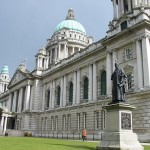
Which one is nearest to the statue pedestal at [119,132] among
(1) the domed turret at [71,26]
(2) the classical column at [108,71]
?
(2) the classical column at [108,71]

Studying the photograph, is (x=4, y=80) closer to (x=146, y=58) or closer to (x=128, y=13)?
(x=128, y=13)

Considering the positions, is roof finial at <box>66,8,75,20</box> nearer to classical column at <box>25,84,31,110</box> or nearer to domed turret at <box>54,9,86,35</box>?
domed turret at <box>54,9,86,35</box>

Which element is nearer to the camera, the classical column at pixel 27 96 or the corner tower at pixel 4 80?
the classical column at pixel 27 96

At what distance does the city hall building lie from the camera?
92.7ft

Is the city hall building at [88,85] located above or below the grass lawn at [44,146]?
above

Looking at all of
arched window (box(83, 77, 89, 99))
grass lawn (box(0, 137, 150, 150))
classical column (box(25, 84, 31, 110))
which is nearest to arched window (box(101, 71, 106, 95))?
arched window (box(83, 77, 89, 99))

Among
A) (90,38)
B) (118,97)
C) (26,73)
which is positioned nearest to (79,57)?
(26,73)

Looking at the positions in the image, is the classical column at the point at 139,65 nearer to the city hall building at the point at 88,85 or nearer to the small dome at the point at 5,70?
the city hall building at the point at 88,85

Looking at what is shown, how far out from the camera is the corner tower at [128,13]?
1199 inches

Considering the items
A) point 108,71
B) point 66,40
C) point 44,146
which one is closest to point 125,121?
point 44,146

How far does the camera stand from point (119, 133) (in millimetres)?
13695

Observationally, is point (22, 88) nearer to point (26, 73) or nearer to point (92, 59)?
point (26, 73)

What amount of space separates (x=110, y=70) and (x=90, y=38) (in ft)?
166

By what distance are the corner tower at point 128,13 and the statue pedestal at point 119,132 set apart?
18.3m
